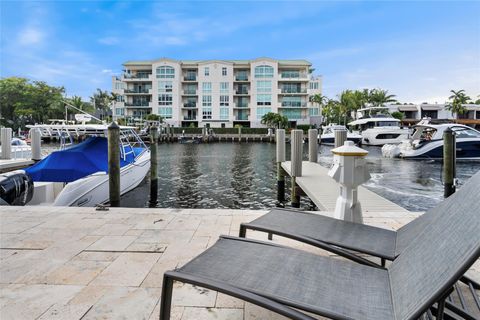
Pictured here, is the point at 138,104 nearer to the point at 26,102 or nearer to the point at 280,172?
the point at 26,102

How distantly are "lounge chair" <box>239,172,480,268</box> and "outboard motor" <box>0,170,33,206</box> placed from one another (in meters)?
6.02

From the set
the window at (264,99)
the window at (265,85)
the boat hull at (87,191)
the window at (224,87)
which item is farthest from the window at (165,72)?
the boat hull at (87,191)

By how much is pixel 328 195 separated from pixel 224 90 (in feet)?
182

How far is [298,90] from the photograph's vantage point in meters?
61.2

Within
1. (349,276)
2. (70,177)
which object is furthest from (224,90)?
(349,276)

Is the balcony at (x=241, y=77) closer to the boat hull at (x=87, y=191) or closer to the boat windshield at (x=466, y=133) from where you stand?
the boat windshield at (x=466, y=133)

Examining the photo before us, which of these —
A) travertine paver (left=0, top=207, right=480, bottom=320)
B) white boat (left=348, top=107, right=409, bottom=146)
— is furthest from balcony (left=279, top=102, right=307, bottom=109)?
travertine paver (left=0, top=207, right=480, bottom=320)

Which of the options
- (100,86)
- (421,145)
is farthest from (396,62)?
(100,86)

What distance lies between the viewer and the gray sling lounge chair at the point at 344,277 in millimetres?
1521

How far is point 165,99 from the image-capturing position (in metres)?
61.3

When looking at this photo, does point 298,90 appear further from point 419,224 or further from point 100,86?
point 419,224

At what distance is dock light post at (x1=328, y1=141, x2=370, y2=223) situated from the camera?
3613 millimetres

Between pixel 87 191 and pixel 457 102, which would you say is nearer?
pixel 87 191

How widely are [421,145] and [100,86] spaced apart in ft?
246
